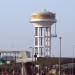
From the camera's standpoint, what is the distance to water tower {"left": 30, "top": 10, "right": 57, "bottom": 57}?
445ft

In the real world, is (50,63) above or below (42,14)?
below

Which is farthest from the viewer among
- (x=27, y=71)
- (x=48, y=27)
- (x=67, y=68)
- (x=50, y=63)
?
(x=48, y=27)

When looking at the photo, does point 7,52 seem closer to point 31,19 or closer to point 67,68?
point 31,19

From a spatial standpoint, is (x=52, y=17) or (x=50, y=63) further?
(x=52, y=17)

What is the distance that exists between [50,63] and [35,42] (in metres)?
43.5

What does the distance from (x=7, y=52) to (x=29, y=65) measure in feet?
565

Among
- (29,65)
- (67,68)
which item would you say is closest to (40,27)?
(67,68)

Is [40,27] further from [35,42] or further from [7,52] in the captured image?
[7,52]

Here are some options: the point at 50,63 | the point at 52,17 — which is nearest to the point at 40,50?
the point at 52,17

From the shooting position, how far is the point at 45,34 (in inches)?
5453

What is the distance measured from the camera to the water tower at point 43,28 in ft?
445

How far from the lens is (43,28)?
13850 centimetres

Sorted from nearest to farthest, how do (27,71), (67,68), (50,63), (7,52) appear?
1. (27,71)
2. (67,68)
3. (50,63)
4. (7,52)

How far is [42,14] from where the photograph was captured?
449ft
